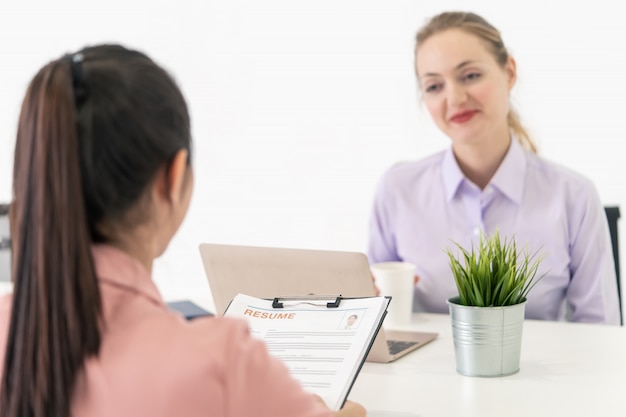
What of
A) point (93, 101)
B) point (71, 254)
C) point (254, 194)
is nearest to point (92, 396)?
point (71, 254)

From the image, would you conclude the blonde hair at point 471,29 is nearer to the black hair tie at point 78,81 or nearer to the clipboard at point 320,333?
the clipboard at point 320,333

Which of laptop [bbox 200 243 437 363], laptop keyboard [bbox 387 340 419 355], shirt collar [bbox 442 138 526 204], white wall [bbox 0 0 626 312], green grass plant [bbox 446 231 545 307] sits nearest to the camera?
green grass plant [bbox 446 231 545 307]

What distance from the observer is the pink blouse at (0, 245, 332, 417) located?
89 cm

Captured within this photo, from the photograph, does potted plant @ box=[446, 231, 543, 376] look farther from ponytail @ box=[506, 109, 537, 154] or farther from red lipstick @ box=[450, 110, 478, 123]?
ponytail @ box=[506, 109, 537, 154]

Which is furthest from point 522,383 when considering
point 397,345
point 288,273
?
point 288,273

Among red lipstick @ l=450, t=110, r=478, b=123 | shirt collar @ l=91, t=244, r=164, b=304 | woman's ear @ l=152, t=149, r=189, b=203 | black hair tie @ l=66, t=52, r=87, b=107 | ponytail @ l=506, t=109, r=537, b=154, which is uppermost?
black hair tie @ l=66, t=52, r=87, b=107

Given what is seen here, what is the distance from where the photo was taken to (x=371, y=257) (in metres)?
2.56

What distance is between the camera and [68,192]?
90 centimetres

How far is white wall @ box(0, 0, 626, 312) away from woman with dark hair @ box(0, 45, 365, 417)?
2745 millimetres

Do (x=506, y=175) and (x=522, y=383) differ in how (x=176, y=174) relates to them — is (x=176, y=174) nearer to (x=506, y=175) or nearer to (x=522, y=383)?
(x=522, y=383)

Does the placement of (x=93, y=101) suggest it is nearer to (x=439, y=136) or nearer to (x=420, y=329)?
(x=420, y=329)

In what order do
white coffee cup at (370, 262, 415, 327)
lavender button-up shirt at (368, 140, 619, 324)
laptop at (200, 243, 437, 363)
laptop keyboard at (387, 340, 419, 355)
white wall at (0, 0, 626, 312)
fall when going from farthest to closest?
white wall at (0, 0, 626, 312) < lavender button-up shirt at (368, 140, 619, 324) < white coffee cup at (370, 262, 415, 327) < laptop keyboard at (387, 340, 419, 355) < laptop at (200, 243, 437, 363)

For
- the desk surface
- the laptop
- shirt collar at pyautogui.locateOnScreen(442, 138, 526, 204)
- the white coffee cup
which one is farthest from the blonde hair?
the laptop

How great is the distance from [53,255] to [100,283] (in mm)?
62
